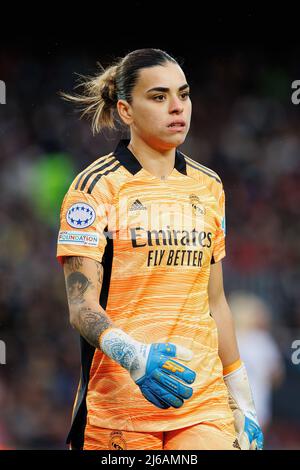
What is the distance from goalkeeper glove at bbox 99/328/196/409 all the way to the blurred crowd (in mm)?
4634

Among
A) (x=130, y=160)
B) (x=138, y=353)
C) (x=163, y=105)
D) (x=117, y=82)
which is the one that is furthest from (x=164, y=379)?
(x=117, y=82)

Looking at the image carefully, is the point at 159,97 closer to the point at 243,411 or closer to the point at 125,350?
the point at 125,350

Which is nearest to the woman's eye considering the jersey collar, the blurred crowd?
the jersey collar

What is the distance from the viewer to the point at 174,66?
169 inches

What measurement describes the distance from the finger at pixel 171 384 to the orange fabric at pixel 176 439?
14.8 inches

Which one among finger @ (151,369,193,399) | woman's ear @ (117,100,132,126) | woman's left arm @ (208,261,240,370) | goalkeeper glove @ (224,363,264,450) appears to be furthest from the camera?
woman's left arm @ (208,261,240,370)

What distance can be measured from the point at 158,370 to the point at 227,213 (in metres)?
8.38

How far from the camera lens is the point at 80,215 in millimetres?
4109

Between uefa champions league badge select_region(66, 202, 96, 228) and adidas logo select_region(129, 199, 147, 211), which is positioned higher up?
adidas logo select_region(129, 199, 147, 211)

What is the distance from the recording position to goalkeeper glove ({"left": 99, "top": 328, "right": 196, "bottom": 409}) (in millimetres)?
3668

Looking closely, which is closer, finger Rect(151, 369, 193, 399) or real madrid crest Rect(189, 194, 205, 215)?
finger Rect(151, 369, 193, 399)

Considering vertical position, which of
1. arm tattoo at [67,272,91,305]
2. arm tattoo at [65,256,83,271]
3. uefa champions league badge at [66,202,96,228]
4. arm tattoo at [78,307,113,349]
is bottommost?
arm tattoo at [78,307,113,349]

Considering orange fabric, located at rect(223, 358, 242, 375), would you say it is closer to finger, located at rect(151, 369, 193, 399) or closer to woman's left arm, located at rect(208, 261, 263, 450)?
woman's left arm, located at rect(208, 261, 263, 450)
